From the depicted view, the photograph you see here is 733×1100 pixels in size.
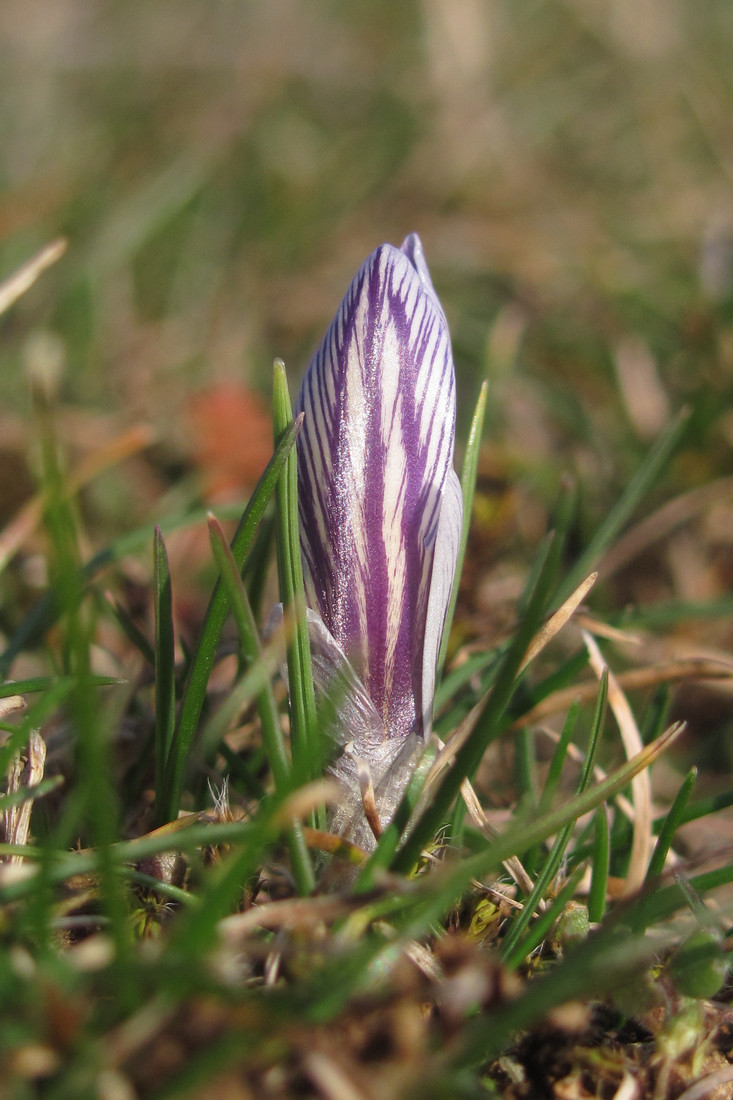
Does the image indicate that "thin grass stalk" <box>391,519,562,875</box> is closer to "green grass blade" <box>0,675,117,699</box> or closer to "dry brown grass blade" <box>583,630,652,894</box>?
"dry brown grass blade" <box>583,630,652,894</box>

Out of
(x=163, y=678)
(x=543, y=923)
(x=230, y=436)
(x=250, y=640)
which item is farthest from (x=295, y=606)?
(x=230, y=436)

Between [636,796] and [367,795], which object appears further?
[636,796]

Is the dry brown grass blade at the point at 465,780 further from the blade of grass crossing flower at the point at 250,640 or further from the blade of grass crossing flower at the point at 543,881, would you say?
the blade of grass crossing flower at the point at 250,640

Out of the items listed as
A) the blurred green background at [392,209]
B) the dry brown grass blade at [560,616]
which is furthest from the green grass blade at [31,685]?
the blurred green background at [392,209]

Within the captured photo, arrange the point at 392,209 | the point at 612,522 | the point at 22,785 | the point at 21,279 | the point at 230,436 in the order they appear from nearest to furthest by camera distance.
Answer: the point at 22,785 < the point at 21,279 < the point at 612,522 < the point at 230,436 < the point at 392,209

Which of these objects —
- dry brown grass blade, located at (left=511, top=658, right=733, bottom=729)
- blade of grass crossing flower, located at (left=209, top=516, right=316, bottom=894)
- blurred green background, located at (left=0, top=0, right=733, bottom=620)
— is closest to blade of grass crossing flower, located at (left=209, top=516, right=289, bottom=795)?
blade of grass crossing flower, located at (left=209, top=516, right=316, bottom=894)

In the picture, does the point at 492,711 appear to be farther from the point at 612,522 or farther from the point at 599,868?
the point at 612,522
